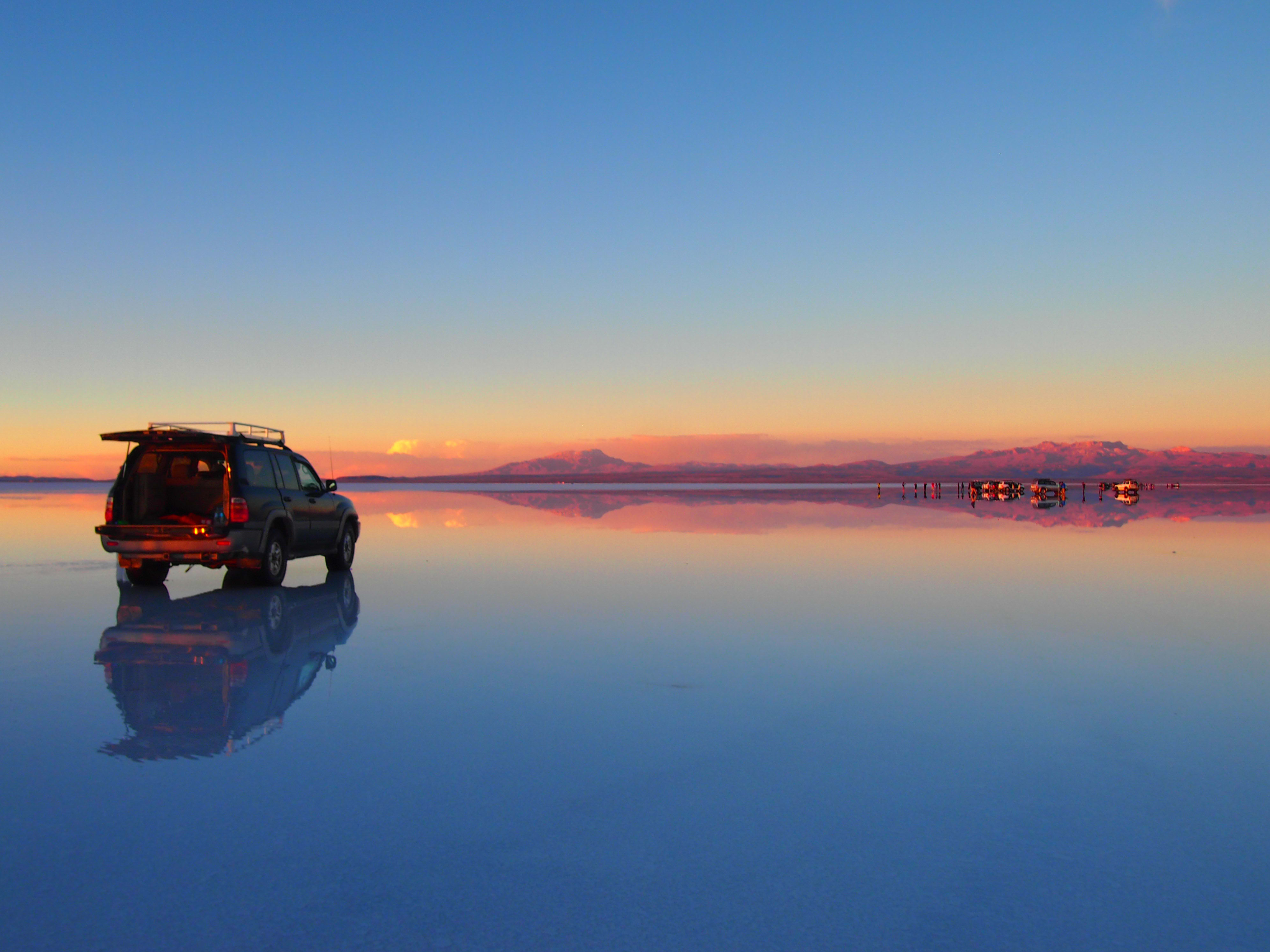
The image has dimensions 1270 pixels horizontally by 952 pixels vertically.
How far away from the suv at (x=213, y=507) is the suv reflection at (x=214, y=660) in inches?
24.3

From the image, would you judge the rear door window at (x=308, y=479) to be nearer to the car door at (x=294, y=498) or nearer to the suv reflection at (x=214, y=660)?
the car door at (x=294, y=498)

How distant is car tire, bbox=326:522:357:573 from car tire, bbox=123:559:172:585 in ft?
8.88

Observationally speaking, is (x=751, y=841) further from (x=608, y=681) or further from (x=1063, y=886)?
(x=608, y=681)

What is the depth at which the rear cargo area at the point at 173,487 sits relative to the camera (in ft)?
47.4

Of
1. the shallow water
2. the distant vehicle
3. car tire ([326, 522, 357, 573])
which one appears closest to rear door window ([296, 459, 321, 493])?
car tire ([326, 522, 357, 573])

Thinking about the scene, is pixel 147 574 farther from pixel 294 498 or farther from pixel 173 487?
pixel 294 498

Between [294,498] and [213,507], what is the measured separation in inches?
52.5

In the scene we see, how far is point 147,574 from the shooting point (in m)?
15.2

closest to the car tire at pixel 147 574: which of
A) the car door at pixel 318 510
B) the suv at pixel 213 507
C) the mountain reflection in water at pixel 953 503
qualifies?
the suv at pixel 213 507

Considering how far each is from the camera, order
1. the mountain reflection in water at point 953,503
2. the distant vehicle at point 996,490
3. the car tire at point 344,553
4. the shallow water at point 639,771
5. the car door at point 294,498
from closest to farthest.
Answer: the shallow water at point 639,771
the car door at point 294,498
the car tire at point 344,553
the mountain reflection in water at point 953,503
the distant vehicle at point 996,490

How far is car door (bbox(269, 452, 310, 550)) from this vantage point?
1545cm

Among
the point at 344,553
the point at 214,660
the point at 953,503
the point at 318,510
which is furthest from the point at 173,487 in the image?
the point at 953,503

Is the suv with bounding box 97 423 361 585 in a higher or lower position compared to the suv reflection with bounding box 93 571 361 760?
higher

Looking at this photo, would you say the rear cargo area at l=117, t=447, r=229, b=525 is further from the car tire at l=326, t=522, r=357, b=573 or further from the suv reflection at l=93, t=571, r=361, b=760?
the car tire at l=326, t=522, r=357, b=573
